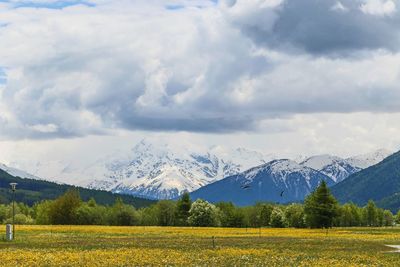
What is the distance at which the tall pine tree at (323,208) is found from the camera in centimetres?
16675

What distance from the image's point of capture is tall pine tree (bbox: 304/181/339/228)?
547 ft

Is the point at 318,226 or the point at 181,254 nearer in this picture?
the point at 181,254

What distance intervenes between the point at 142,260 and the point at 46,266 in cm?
776

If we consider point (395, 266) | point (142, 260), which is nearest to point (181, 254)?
point (142, 260)

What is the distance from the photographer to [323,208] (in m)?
167

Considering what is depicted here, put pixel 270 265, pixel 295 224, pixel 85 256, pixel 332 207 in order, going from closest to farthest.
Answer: pixel 270 265 < pixel 85 256 < pixel 332 207 < pixel 295 224

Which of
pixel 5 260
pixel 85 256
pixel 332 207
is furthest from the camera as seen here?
pixel 332 207

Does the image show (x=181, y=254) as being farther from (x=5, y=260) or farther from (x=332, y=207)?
(x=332, y=207)

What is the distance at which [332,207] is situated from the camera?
16688 centimetres

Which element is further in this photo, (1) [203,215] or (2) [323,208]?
(1) [203,215]

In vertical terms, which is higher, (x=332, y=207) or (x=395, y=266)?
(x=332, y=207)

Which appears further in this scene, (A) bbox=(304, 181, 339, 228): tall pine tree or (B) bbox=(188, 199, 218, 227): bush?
(B) bbox=(188, 199, 218, 227): bush

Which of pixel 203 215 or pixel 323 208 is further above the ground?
pixel 323 208

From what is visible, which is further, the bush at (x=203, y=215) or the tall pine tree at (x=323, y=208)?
the bush at (x=203, y=215)
